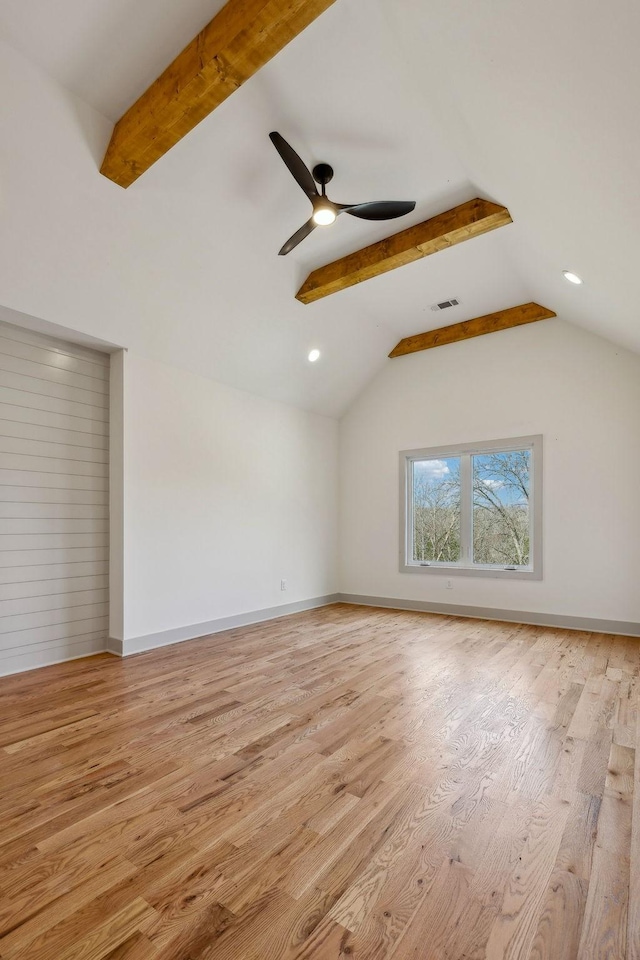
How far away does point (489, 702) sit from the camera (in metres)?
2.93

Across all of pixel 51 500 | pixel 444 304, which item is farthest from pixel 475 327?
pixel 51 500

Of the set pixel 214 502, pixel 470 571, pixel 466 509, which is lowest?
pixel 470 571

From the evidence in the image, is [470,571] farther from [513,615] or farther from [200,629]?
[200,629]

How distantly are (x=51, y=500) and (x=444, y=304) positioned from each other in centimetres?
453

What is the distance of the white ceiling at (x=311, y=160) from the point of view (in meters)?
2.06

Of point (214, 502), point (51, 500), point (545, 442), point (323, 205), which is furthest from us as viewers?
point (545, 442)

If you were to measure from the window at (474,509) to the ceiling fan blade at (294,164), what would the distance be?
367cm

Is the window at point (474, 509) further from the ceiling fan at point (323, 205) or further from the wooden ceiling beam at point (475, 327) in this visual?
the ceiling fan at point (323, 205)

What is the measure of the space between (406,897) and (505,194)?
152 inches

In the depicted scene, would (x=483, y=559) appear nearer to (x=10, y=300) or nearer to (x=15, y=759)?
(x=15, y=759)

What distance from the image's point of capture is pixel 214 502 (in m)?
4.96

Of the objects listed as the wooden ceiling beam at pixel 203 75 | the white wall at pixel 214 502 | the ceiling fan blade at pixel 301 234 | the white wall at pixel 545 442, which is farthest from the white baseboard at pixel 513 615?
the wooden ceiling beam at pixel 203 75

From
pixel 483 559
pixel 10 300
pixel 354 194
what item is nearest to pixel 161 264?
pixel 10 300

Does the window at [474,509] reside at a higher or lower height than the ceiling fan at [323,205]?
lower
